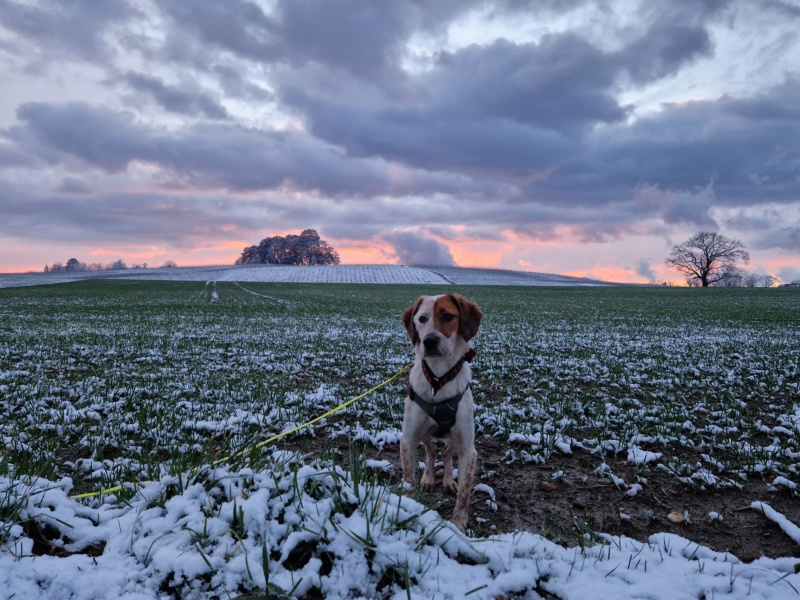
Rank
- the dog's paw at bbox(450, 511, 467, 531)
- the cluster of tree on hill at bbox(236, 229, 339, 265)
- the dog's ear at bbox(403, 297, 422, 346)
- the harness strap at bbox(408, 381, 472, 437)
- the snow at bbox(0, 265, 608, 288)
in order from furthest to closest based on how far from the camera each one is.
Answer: the cluster of tree on hill at bbox(236, 229, 339, 265), the snow at bbox(0, 265, 608, 288), the dog's ear at bbox(403, 297, 422, 346), the harness strap at bbox(408, 381, 472, 437), the dog's paw at bbox(450, 511, 467, 531)

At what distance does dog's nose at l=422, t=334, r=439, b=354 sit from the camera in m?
4.70

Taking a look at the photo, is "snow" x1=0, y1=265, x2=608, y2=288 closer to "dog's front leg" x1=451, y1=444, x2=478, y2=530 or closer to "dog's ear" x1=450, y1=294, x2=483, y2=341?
"dog's ear" x1=450, y1=294, x2=483, y2=341

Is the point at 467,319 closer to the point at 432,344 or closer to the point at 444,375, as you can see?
the point at 432,344

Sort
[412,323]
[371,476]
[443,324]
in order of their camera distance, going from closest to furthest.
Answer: [371,476] < [443,324] < [412,323]

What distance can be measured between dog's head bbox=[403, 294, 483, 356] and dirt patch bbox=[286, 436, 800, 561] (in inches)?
58.5

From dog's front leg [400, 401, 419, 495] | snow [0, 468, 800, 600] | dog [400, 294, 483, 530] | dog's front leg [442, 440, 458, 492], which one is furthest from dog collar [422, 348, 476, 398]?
snow [0, 468, 800, 600]

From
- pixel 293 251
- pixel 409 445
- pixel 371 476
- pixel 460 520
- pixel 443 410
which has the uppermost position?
pixel 293 251

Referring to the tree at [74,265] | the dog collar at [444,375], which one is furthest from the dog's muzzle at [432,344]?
the tree at [74,265]

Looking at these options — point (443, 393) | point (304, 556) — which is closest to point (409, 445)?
point (443, 393)

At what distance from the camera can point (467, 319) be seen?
16.5 ft

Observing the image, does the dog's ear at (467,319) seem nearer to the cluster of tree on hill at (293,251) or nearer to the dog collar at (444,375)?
the dog collar at (444,375)

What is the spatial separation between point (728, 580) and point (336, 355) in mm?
10988

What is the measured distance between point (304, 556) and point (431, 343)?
252cm

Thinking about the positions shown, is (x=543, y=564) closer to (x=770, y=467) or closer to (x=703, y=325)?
(x=770, y=467)
